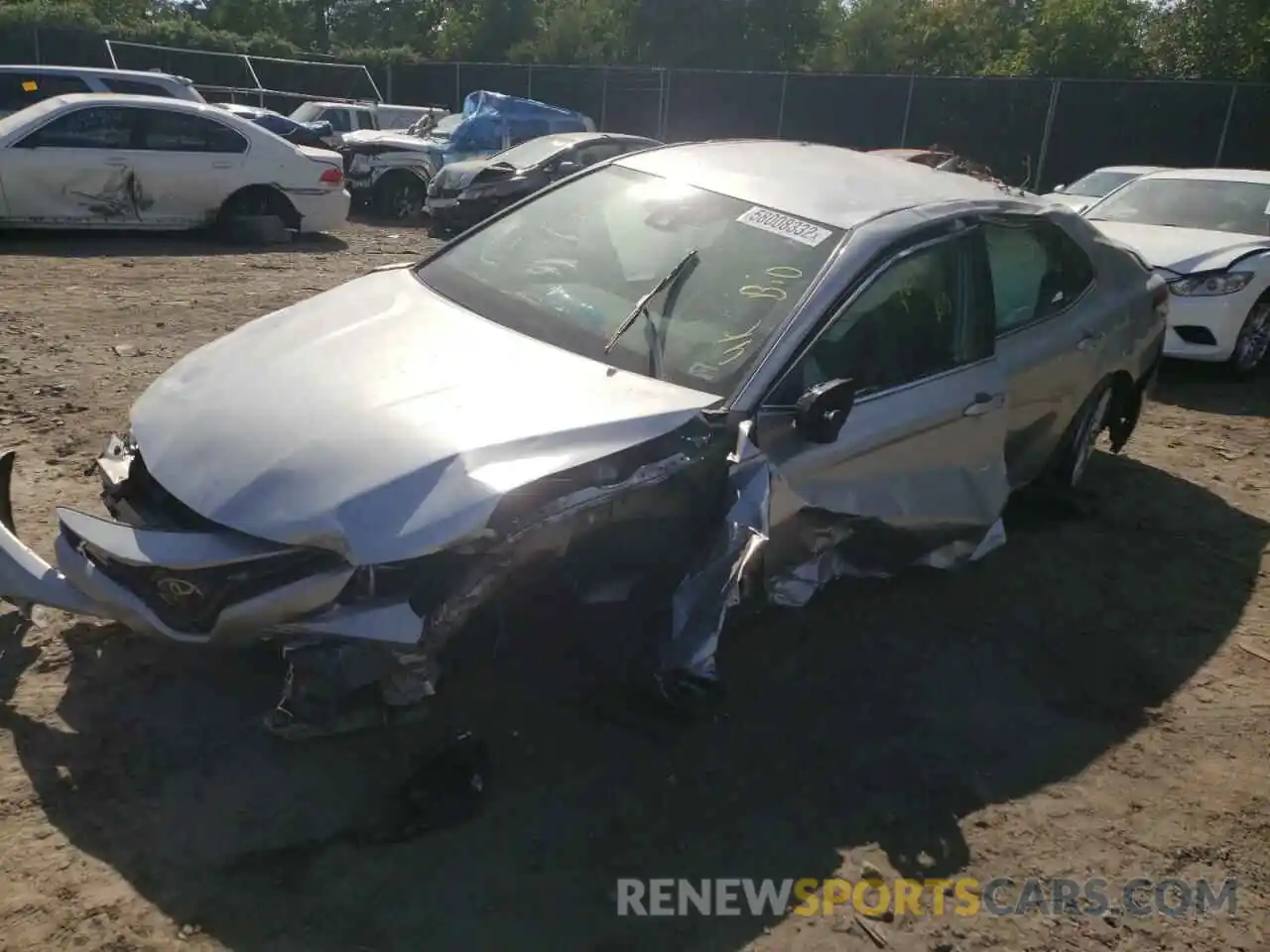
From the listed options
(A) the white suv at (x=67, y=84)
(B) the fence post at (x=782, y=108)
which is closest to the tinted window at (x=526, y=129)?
(A) the white suv at (x=67, y=84)

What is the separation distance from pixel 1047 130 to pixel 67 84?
17.4m

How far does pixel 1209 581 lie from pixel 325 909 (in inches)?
161

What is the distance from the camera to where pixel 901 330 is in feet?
13.1

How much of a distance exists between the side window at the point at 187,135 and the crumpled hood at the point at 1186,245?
329 inches

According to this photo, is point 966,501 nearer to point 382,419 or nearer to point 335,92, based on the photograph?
point 382,419

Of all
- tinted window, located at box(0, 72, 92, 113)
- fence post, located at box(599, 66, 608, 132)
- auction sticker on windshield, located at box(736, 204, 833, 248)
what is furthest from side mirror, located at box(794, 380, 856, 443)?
fence post, located at box(599, 66, 608, 132)

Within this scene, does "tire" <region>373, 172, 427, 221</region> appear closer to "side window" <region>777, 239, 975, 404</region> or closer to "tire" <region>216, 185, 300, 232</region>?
"tire" <region>216, 185, 300, 232</region>

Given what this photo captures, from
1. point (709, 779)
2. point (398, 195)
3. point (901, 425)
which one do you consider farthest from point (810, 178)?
point (398, 195)

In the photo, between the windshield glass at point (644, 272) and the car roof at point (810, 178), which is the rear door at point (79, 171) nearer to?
the windshield glass at point (644, 272)

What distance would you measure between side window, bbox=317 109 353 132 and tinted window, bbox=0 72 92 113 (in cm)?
754

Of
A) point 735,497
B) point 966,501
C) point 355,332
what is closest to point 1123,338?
point 966,501

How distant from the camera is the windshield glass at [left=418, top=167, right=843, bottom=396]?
3590 mm

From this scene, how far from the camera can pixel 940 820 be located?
10.3ft

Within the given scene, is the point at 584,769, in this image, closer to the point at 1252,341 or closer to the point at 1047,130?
the point at 1252,341
